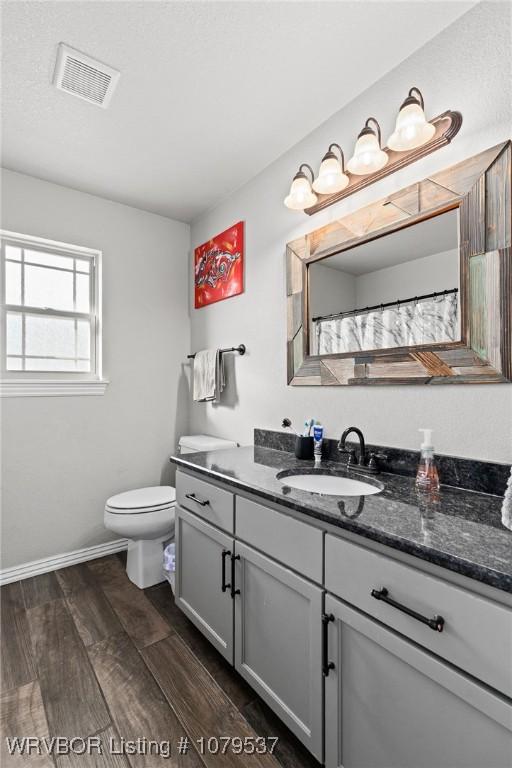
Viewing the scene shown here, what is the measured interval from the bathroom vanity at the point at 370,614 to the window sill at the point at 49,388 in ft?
4.58

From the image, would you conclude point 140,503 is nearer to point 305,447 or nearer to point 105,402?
point 105,402

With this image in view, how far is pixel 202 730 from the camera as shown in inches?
49.4

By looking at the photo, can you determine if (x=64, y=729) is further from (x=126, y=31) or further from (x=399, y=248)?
(x=126, y=31)

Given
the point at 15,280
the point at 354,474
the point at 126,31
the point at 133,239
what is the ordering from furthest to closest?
1. the point at 133,239
2. the point at 15,280
3. the point at 354,474
4. the point at 126,31

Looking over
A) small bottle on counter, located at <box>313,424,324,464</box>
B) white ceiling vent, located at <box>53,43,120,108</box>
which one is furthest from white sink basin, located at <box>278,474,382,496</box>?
white ceiling vent, located at <box>53,43,120,108</box>

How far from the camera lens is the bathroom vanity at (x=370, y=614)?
723mm

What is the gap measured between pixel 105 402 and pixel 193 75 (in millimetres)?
1931

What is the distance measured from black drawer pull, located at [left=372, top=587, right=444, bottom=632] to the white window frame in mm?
2194

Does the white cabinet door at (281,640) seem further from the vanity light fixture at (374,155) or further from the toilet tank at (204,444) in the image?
the vanity light fixture at (374,155)

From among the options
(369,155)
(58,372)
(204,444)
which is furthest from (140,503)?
(369,155)

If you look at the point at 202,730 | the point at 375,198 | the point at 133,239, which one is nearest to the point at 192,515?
the point at 202,730

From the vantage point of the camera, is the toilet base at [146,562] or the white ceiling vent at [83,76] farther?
the toilet base at [146,562]

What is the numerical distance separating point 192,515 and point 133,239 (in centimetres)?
205

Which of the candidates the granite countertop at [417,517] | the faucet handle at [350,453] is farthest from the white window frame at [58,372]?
the faucet handle at [350,453]
